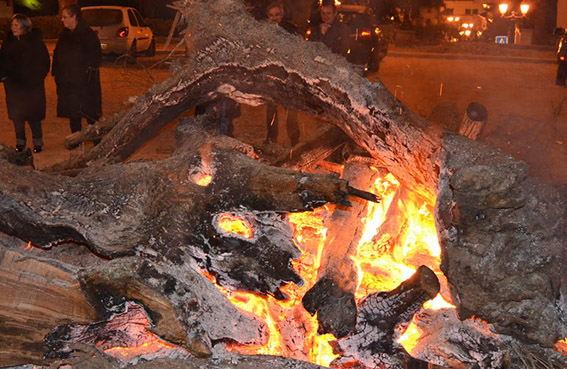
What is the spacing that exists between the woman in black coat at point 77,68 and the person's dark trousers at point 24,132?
394 millimetres

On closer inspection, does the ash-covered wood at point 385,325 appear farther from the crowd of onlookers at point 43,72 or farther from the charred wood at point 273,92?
the crowd of onlookers at point 43,72

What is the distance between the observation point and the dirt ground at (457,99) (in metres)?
4.91

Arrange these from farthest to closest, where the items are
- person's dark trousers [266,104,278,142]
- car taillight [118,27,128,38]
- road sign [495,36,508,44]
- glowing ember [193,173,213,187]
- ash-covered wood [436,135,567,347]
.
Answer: road sign [495,36,508,44] < car taillight [118,27,128,38] < person's dark trousers [266,104,278,142] < glowing ember [193,173,213,187] < ash-covered wood [436,135,567,347]

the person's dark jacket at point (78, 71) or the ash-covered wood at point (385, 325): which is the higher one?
the person's dark jacket at point (78, 71)

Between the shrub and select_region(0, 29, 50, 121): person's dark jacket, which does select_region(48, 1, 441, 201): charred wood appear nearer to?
select_region(0, 29, 50, 121): person's dark jacket

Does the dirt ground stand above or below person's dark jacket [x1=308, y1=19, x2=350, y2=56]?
below

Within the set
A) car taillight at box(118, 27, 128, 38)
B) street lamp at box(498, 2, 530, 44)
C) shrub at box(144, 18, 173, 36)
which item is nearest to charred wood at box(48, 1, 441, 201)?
car taillight at box(118, 27, 128, 38)

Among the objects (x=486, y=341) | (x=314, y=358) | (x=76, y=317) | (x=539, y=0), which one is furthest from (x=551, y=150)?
(x=539, y=0)

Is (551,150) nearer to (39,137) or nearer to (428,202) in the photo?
(428,202)

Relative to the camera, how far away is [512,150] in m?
4.66

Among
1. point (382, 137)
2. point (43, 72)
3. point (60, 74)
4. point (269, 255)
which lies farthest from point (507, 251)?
point (43, 72)

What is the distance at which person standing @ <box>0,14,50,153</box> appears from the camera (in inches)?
283

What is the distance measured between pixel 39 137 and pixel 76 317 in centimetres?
521

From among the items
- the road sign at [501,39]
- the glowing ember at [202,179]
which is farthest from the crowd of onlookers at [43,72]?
the road sign at [501,39]
